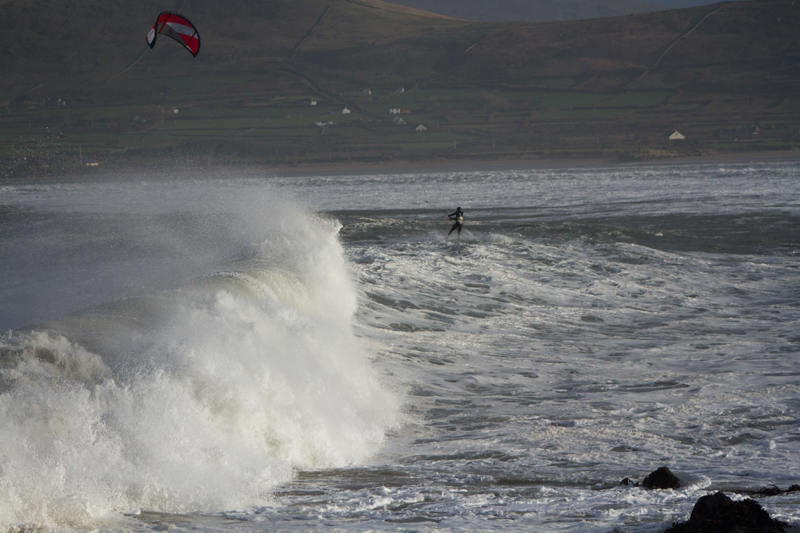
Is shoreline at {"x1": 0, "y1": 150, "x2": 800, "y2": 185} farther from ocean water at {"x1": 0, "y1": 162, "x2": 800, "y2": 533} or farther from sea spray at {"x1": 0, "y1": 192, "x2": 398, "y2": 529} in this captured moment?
sea spray at {"x1": 0, "y1": 192, "x2": 398, "y2": 529}

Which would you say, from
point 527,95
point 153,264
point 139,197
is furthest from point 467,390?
point 527,95

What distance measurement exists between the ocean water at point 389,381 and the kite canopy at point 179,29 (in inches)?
187

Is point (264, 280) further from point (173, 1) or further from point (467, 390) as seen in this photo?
point (173, 1)

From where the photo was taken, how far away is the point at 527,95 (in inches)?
4771

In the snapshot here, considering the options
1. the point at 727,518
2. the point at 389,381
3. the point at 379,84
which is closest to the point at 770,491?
the point at 727,518

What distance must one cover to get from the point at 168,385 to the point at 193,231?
20491mm

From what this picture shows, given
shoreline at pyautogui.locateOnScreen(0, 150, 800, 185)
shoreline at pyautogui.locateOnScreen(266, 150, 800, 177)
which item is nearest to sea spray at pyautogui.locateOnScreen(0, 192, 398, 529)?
shoreline at pyautogui.locateOnScreen(0, 150, 800, 185)

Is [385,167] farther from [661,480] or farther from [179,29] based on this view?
[661,480]

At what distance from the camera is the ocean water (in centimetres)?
666

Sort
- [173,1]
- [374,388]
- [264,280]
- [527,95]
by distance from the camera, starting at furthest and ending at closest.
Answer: [173,1]
[527,95]
[264,280]
[374,388]

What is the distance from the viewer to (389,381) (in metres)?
12.1

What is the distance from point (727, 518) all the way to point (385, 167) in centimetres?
7684

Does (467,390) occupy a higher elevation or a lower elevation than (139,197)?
lower

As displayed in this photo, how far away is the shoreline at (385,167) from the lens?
75.3 meters
